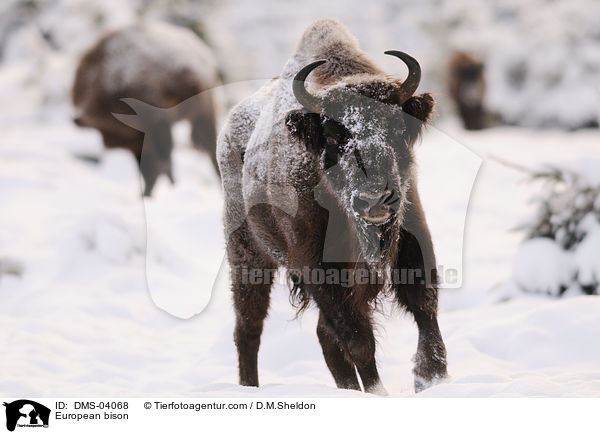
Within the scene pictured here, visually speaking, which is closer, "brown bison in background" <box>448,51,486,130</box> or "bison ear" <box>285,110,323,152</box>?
"bison ear" <box>285,110,323,152</box>

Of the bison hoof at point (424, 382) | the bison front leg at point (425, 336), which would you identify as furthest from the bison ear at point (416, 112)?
the bison hoof at point (424, 382)

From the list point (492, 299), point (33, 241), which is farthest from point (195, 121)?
point (492, 299)

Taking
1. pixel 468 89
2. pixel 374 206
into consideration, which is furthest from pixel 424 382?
pixel 468 89

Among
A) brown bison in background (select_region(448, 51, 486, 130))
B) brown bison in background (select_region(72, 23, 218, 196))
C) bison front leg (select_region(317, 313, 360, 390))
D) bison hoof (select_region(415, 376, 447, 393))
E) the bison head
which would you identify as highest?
brown bison in background (select_region(448, 51, 486, 130))

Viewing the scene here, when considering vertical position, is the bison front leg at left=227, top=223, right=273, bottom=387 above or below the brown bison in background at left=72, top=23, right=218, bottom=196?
below

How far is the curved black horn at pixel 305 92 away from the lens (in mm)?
2895

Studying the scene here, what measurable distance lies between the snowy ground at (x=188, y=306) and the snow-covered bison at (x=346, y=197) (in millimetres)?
253

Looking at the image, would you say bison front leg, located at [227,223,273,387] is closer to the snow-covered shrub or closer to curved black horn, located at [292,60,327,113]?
curved black horn, located at [292,60,327,113]

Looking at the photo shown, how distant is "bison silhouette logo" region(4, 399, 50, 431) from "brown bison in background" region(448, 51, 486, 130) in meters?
14.1

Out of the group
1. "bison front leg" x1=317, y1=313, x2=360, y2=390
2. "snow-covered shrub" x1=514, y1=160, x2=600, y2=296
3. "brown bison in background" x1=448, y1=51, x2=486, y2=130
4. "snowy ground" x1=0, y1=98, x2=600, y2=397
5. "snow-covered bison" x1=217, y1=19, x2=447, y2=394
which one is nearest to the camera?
"snow-covered bison" x1=217, y1=19, x2=447, y2=394

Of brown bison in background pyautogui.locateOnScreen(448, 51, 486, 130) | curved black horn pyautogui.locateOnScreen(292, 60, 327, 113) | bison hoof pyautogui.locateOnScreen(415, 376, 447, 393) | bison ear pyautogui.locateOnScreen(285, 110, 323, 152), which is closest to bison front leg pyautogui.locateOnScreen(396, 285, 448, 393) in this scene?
bison hoof pyautogui.locateOnScreen(415, 376, 447, 393)

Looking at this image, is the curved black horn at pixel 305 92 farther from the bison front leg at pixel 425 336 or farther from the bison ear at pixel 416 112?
the bison front leg at pixel 425 336

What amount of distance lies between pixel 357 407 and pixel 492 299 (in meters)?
2.49

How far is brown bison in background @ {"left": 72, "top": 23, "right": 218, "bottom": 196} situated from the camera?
8203 millimetres
